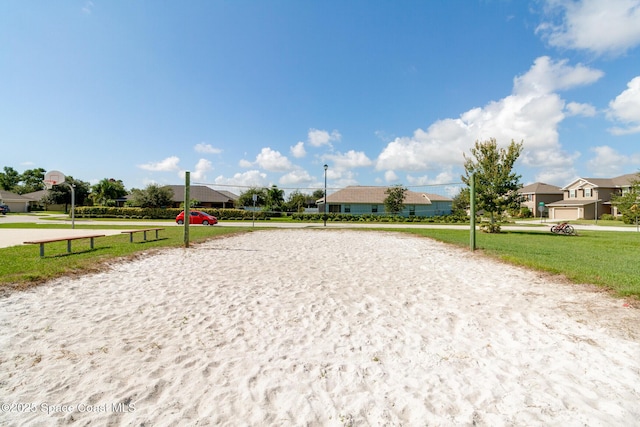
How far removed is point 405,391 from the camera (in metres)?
2.45

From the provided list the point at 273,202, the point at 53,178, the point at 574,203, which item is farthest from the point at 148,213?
the point at 574,203

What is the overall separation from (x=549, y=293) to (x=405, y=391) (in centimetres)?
412

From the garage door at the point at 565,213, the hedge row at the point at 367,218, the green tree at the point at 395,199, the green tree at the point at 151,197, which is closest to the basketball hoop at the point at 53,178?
the green tree at the point at 151,197

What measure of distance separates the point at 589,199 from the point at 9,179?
4712 inches

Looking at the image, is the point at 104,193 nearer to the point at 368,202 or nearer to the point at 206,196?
the point at 206,196

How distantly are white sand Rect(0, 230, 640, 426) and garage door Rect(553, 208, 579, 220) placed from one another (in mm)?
49802

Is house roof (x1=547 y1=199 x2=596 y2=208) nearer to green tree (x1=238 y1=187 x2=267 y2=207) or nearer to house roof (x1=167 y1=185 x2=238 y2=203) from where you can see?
green tree (x1=238 y1=187 x2=267 y2=207)

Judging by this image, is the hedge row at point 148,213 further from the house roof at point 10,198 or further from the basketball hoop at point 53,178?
the house roof at point 10,198

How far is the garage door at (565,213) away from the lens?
4425cm

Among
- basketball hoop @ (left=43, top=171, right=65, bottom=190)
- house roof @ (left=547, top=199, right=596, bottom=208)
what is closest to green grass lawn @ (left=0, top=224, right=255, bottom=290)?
basketball hoop @ (left=43, top=171, right=65, bottom=190)

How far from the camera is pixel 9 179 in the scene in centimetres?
7706

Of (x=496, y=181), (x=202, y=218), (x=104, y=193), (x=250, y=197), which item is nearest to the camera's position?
(x=496, y=181)

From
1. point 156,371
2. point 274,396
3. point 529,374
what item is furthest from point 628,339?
point 156,371

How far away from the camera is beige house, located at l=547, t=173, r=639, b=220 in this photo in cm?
4300
